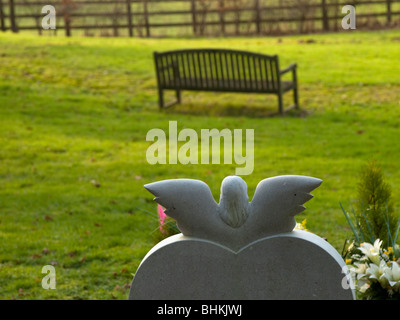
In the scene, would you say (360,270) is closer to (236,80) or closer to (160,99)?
(236,80)

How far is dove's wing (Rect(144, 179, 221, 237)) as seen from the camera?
3184 mm

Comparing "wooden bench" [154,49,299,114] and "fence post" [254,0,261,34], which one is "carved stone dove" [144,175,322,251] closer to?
"wooden bench" [154,49,299,114]

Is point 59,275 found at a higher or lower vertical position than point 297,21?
lower

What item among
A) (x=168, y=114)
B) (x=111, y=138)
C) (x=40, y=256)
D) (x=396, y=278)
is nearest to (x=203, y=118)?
(x=168, y=114)

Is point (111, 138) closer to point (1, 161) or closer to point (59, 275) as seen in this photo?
point (1, 161)

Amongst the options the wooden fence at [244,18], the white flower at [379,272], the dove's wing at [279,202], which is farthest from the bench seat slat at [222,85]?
the wooden fence at [244,18]

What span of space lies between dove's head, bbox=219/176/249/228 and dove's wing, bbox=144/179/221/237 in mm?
49

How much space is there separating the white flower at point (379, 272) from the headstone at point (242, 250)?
36 cm

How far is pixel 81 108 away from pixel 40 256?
6617 mm

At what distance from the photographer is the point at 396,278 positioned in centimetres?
343

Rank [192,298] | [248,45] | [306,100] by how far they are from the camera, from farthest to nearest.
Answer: [248,45] → [306,100] → [192,298]

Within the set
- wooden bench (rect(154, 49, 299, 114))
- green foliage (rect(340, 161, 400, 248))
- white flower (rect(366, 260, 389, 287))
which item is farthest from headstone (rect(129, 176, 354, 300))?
wooden bench (rect(154, 49, 299, 114))

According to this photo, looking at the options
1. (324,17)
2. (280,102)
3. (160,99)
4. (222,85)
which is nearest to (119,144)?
(160,99)

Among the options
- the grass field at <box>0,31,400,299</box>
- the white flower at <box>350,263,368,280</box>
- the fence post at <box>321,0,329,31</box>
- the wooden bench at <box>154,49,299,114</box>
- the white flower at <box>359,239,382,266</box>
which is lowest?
the grass field at <box>0,31,400,299</box>
